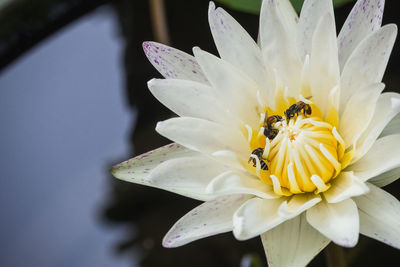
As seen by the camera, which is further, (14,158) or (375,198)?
(14,158)

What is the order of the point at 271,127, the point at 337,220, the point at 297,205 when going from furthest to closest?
the point at 271,127 → the point at 297,205 → the point at 337,220

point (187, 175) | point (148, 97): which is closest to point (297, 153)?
point (187, 175)

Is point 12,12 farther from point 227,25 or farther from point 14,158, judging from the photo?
point 227,25

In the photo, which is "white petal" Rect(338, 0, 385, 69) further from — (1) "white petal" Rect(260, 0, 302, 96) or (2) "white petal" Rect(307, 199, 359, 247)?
(2) "white petal" Rect(307, 199, 359, 247)

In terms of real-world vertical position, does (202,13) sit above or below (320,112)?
above

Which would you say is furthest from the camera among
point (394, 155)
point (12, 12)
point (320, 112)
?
point (12, 12)

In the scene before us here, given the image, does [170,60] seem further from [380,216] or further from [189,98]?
[380,216]

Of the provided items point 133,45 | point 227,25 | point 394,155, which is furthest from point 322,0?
point 133,45
